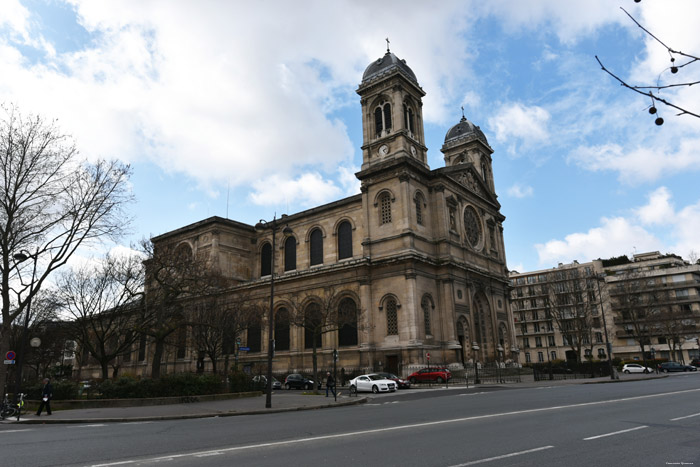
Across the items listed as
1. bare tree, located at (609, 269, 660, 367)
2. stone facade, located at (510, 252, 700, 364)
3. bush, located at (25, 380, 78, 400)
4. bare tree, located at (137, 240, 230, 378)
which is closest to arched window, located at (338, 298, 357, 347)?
bare tree, located at (137, 240, 230, 378)

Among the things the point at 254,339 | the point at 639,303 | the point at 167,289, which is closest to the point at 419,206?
the point at 254,339

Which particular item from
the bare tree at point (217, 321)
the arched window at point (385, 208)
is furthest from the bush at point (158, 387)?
the arched window at point (385, 208)

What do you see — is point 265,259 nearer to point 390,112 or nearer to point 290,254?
point 290,254

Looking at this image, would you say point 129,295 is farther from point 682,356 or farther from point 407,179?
point 682,356

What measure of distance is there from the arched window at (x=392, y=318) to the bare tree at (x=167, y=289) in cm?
A: 1476

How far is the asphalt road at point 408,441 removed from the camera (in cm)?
736

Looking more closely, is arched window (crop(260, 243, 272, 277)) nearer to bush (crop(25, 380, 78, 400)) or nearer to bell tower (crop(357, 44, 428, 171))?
bell tower (crop(357, 44, 428, 171))

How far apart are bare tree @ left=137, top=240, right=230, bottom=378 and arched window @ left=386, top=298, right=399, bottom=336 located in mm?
14760

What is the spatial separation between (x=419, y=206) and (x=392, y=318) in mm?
10536

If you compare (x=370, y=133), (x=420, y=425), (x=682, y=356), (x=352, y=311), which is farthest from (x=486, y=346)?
(x=682, y=356)

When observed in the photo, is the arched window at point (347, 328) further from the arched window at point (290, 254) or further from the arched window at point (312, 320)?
the arched window at point (290, 254)

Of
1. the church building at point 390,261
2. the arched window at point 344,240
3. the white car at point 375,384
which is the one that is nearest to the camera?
the white car at point 375,384

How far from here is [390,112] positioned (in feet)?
155

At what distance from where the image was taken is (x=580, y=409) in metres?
13.9
